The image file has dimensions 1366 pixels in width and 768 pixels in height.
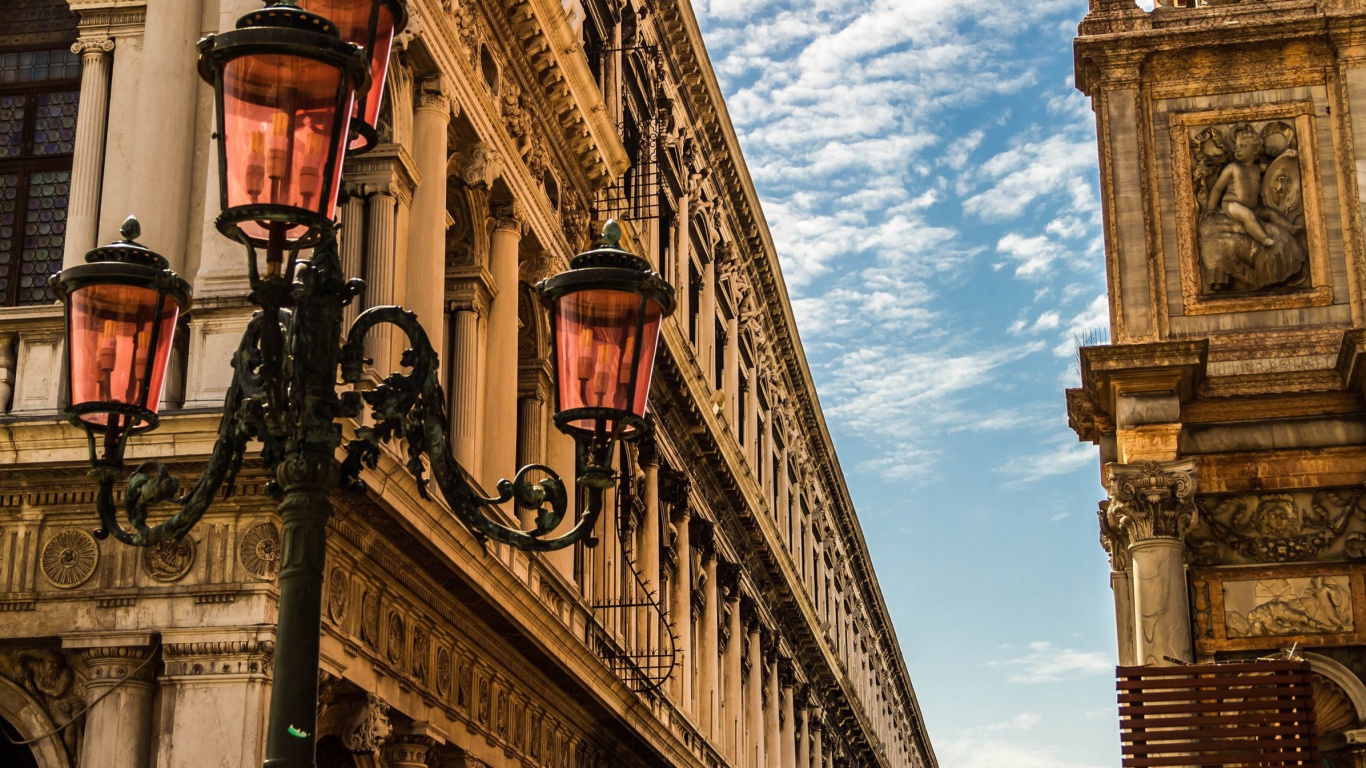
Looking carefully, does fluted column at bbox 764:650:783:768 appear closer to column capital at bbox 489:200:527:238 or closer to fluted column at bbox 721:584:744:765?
fluted column at bbox 721:584:744:765

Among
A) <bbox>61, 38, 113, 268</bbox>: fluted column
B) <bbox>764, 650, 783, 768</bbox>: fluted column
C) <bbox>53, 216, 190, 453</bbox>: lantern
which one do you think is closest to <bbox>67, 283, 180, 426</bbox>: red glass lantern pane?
<bbox>53, 216, 190, 453</bbox>: lantern

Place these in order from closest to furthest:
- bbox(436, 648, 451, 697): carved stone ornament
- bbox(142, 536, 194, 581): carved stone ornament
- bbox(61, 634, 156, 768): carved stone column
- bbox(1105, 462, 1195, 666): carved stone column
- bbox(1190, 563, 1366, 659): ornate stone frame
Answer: bbox(61, 634, 156, 768): carved stone column → bbox(142, 536, 194, 581): carved stone ornament → bbox(436, 648, 451, 697): carved stone ornament → bbox(1105, 462, 1195, 666): carved stone column → bbox(1190, 563, 1366, 659): ornate stone frame

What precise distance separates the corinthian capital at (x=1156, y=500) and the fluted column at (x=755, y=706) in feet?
73.5

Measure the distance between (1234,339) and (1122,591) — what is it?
134 inches

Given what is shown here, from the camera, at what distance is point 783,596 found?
47750 mm

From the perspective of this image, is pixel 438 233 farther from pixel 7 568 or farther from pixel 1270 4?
pixel 1270 4

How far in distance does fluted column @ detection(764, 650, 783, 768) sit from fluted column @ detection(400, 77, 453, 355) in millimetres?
26375

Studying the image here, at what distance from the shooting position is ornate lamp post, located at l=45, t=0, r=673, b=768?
7930mm

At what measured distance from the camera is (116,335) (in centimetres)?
911

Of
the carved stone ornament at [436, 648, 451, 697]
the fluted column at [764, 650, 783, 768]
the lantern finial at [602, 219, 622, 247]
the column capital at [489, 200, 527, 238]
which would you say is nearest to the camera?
the lantern finial at [602, 219, 622, 247]

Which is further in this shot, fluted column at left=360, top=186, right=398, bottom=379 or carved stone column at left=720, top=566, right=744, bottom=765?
carved stone column at left=720, top=566, right=744, bottom=765

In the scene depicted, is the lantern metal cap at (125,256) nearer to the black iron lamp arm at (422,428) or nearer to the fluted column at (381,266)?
the black iron lamp arm at (422,428)

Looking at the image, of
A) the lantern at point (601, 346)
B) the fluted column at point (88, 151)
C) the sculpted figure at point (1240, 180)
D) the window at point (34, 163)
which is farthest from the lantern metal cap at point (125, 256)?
the sculpted figure at point (1240, 180)

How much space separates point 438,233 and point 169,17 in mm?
4463
